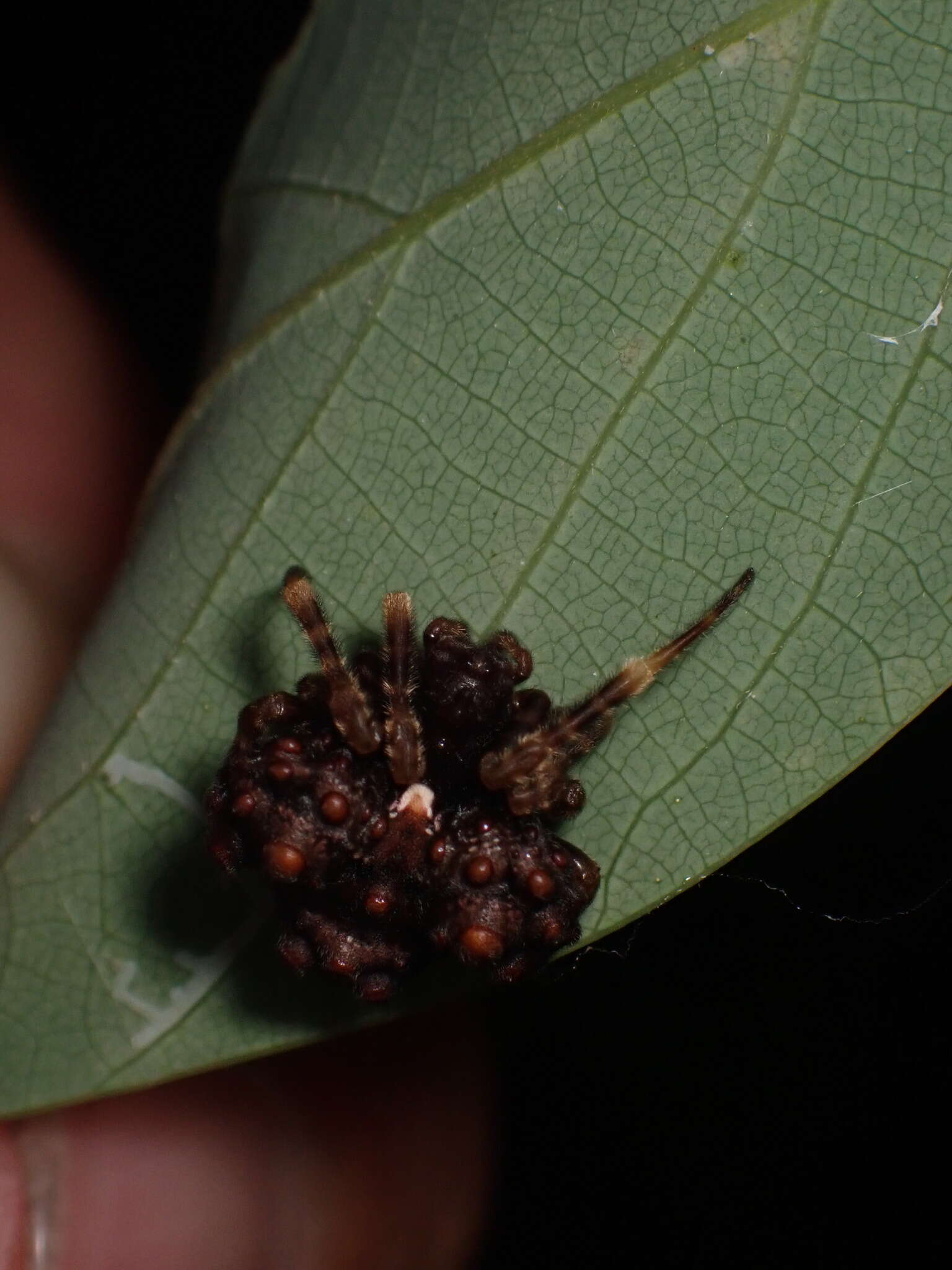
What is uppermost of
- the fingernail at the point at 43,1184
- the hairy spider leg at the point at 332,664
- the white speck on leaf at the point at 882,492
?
the white speck on leaf at the point at 882,492

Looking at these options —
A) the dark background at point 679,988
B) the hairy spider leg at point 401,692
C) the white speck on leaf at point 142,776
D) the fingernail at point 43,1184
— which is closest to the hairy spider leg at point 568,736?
the hairy spider leg at point 401,692

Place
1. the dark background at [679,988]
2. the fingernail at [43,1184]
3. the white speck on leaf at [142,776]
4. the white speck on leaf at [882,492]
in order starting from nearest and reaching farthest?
the white speck on leaf at [882,492] → the white speck on leaf at [142,776] → the dark background at [679,988] → the fingernail at [43,1184]

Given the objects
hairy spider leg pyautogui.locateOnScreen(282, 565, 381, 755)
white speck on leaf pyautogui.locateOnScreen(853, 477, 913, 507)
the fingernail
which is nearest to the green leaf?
white speck on leaf pyautogui.locateOnScreen(853, 477, 913, 507)

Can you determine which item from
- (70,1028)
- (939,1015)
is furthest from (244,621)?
(939,1015)

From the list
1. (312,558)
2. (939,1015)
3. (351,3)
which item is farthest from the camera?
(939,1015)

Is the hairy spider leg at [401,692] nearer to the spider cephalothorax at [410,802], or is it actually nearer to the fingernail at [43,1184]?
the spider cephalothorax at [410,802]

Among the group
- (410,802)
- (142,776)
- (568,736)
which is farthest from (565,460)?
(142,776)

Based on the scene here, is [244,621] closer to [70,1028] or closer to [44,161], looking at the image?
[70,1028]
